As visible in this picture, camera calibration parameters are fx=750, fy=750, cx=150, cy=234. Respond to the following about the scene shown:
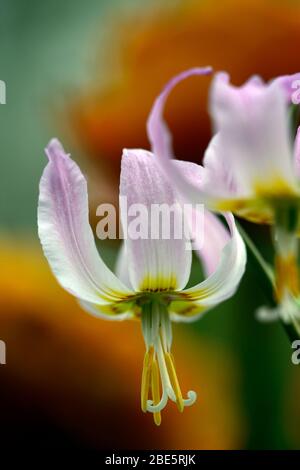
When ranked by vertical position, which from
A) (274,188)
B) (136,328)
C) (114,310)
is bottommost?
(136,328)

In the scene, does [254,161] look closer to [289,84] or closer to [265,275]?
[289,84]

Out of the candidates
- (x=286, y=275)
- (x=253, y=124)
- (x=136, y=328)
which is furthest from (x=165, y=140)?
(x=136, y=328)

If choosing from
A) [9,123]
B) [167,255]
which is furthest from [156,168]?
[9,123]

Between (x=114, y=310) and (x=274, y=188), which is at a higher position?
(x=274, y=188)

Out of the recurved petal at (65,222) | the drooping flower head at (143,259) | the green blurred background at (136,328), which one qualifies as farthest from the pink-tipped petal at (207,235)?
the green blurred background at (136,328)

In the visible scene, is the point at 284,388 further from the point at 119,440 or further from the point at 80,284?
the point at 80,284

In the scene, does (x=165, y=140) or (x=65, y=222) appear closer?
(x=165, y=140)

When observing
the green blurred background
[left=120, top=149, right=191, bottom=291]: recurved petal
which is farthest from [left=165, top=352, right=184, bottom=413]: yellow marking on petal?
the green blurred background

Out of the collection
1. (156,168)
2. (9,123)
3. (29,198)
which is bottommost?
(156,168)
